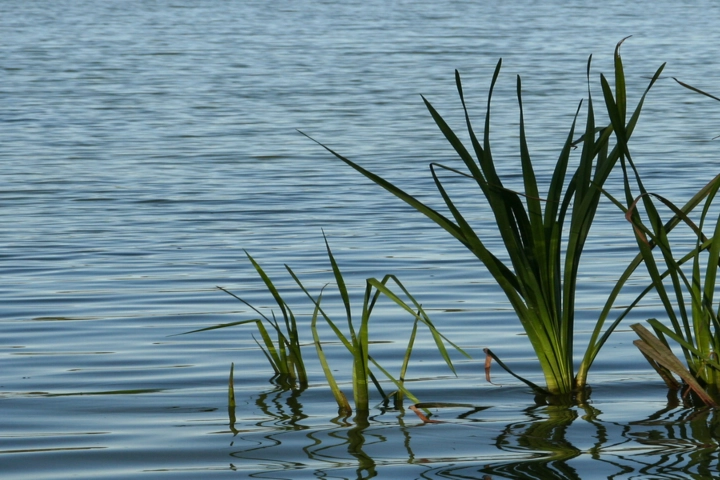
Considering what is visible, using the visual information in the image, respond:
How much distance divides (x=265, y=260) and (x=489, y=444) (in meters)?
3.52

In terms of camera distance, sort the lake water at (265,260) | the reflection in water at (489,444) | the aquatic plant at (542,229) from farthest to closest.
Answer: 1. the aquatic plant at (542,229)
2. the lake water at (265,260)
3. the reflection in water at (489,444)

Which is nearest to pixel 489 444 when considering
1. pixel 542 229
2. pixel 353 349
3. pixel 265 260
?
pixel 353 349

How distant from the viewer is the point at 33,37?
2408 centimetres

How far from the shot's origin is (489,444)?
2.98 m

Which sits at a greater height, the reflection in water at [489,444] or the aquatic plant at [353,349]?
the aquatic plant at [353,349]

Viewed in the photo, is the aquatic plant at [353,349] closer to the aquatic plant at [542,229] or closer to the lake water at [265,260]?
the lake water at [265,260]

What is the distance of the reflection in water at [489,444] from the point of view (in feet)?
9.07

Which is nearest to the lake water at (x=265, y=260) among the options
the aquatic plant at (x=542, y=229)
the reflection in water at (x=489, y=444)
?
the reflection in water at (x=489, y=444)

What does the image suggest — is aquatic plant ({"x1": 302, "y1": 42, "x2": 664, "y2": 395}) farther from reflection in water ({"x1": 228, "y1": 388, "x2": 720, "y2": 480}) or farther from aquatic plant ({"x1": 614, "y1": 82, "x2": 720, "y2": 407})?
reflection in water ({"x1": 228, "y1": 388, "x2": 720, "y2": 480})

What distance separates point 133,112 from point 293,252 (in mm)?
7645

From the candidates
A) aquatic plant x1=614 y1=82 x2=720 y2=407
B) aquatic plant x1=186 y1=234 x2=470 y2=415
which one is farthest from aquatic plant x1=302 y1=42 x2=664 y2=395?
aquatic plant x1=186 y1=234 x2=470 y2=415

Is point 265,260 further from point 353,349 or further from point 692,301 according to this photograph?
point 692,301

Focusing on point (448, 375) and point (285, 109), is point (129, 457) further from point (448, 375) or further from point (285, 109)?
point (285, 109)

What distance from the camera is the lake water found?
2.99m
